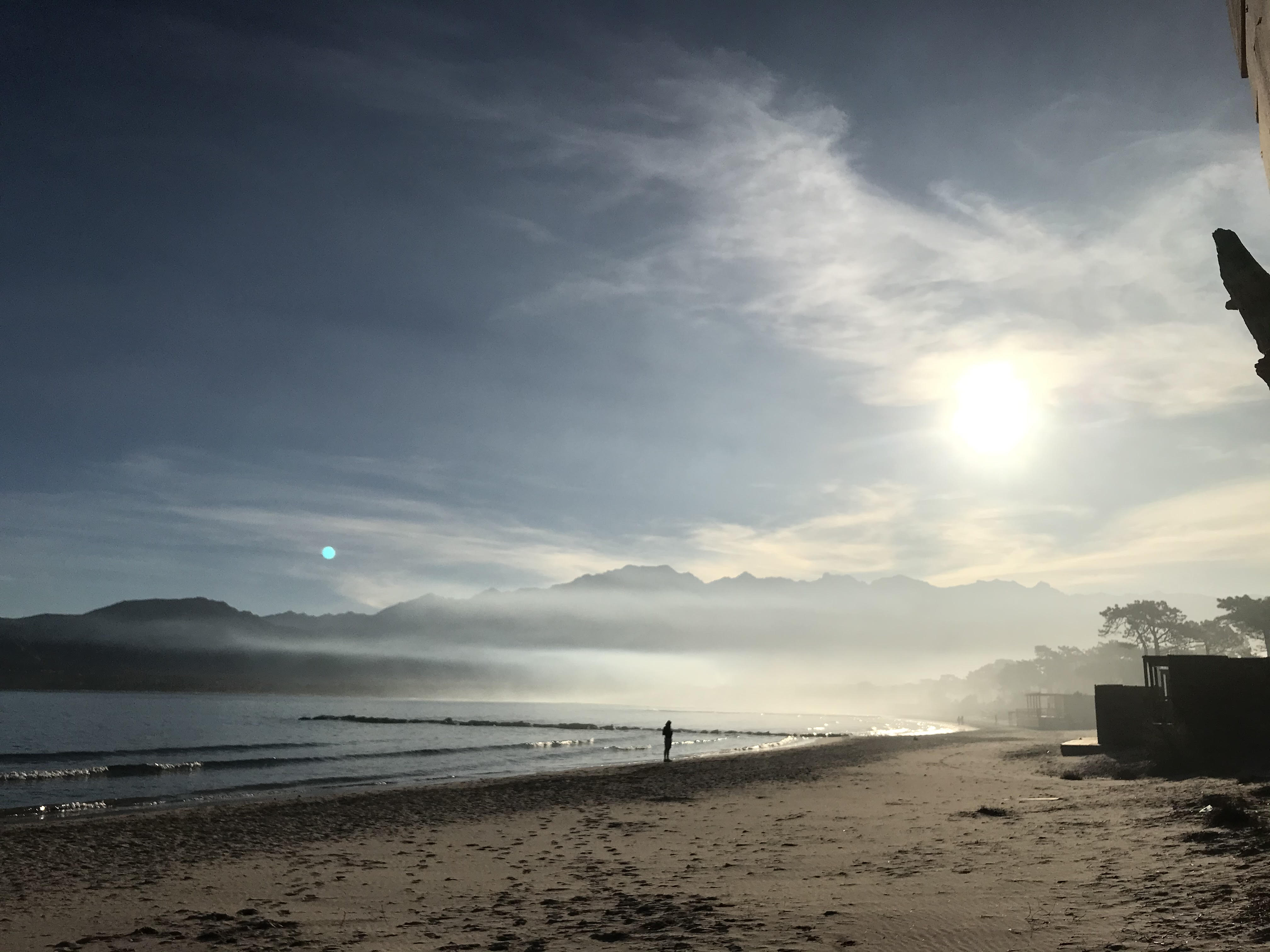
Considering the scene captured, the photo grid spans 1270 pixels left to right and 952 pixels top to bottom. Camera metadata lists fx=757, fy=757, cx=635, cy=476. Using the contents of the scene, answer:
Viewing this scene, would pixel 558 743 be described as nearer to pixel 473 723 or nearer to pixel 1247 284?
pixel 473 723

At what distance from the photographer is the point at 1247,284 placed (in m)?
5.10

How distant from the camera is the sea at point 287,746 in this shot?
26.8 meters

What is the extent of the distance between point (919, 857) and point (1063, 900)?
3708 mm

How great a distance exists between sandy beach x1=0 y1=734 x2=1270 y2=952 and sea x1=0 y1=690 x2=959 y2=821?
749 cm

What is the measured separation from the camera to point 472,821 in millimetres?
18562

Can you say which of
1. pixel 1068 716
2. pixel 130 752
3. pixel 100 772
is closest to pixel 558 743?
pixel 130 752

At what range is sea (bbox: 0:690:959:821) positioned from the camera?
26.8 meters

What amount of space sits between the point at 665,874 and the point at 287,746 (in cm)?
4298

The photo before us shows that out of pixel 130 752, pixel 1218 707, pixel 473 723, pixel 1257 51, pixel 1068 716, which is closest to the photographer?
pixel 1257 51

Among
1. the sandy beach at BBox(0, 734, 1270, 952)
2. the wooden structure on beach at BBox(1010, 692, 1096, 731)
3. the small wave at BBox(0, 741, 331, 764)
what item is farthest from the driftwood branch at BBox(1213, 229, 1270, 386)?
the wooden structure on beach at BBox(1010, 692, 1096, 731)

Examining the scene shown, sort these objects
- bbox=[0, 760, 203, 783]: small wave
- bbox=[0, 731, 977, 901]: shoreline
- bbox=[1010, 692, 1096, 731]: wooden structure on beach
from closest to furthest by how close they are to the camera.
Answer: bbox=[0, 731, 977, 901]: shoreline < bbox=[0, 760, 203, 783]: small wave < bbox=[1010, 692, 1096, 731]: wooden structure on beach

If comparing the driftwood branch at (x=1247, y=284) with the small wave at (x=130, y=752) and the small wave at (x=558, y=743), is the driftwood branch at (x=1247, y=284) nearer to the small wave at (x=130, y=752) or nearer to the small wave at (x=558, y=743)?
the small wave at (x=130, y=752)

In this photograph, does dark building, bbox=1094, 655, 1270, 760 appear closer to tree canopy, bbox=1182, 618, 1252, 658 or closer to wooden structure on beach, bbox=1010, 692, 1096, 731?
wooden structure on beach, bbox=1010, 692, 1096, 731

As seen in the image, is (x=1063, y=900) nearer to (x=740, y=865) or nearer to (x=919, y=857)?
(x=919, y=857)
